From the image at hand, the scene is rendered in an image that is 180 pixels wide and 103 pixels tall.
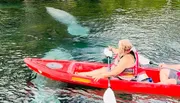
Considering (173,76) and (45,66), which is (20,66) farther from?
(173,76)

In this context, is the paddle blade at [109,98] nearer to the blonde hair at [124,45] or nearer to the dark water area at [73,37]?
the dark water area at [73,37]

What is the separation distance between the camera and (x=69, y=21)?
20266 millimetres

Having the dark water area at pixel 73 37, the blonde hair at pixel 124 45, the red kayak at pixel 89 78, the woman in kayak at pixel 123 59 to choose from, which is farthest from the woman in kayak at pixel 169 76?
the blonde hair at pixel 124 45

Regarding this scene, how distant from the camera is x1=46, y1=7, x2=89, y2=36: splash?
17766 millimetres

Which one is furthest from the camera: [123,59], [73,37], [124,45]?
[73,37]

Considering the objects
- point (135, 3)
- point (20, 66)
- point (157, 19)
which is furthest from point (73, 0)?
point (20, 66)

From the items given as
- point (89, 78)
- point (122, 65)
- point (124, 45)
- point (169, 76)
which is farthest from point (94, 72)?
point (169, 76)

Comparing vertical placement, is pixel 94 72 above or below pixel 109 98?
above

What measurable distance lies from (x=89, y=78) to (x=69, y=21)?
1063 cm

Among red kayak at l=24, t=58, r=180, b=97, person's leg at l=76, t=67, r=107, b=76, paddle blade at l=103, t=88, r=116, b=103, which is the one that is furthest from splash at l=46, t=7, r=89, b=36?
paddle blade at l=103, t=88, r=116, b=103

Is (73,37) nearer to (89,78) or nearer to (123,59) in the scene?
(89,78)

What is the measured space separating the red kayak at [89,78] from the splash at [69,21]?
667cm

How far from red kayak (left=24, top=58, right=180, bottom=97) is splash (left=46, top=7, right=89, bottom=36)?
6.67 m

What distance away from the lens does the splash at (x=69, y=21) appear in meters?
17.8
